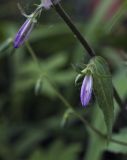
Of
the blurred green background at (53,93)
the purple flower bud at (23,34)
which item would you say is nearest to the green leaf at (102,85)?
the purple flower bud at (23,34)

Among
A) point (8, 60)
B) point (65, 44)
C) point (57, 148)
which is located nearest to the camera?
point (57, 148)

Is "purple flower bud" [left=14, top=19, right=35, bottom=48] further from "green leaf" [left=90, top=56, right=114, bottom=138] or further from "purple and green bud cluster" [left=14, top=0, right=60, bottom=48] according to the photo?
"green leaf" [left=90, top=56, right=114, bottom=138]

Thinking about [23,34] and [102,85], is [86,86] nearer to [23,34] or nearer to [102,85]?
[102,85]

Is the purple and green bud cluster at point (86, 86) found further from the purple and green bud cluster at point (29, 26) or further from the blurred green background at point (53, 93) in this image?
the blurred green background at point (53, 93)

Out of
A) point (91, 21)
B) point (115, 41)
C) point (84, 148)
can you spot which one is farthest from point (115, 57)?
point (84, 148)

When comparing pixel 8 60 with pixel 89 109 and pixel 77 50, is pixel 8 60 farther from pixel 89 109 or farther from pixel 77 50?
pixel 89 109

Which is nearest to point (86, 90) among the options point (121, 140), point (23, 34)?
point (23, 34)
